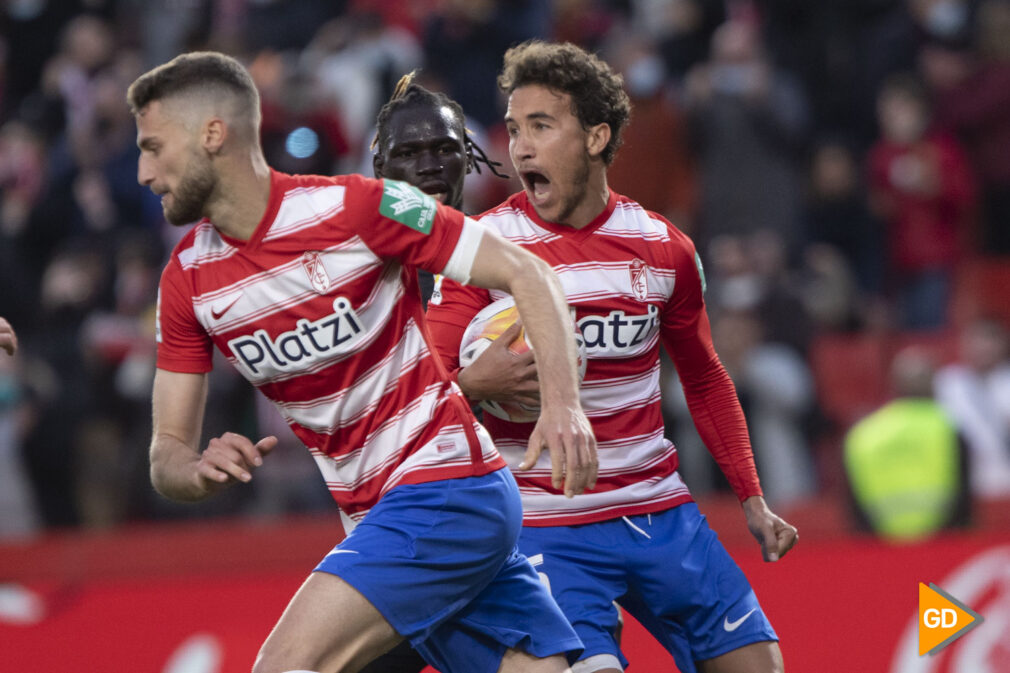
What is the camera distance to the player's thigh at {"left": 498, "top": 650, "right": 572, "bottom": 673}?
12.0 ft

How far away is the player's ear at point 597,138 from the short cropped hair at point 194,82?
1131 mm

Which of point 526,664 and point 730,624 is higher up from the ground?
point 526,664

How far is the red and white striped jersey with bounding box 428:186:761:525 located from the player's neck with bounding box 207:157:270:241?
2.46 ft

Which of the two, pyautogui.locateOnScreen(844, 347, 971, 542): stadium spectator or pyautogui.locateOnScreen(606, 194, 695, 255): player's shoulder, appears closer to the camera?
pyautogui.locateOnScreen(606, 194, 695, 255): player's shoulder

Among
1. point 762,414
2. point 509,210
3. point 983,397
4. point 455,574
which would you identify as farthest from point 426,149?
point 983,397

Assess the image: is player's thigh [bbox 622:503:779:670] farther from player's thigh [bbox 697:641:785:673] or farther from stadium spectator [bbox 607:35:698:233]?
stadium spectator [bbox 607:35:698:233]

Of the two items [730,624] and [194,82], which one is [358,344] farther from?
[730,624]

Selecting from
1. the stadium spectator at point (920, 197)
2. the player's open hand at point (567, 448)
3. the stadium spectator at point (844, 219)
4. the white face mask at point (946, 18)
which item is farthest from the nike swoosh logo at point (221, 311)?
the white face mask at point (946, 18)

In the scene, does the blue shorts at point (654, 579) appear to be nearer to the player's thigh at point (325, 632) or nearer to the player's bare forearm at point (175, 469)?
the player's thigh at point (325, 632)

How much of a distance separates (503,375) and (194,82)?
3.73 feet

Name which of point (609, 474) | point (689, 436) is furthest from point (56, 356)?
point (609, 474)

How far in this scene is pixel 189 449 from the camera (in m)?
3.65

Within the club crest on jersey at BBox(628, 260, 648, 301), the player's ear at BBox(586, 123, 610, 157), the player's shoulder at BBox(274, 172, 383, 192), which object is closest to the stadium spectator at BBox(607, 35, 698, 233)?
the player's ear at BBox(586, 123, 610, 157)

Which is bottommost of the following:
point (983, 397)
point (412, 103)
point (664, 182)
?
point (983, 397)
